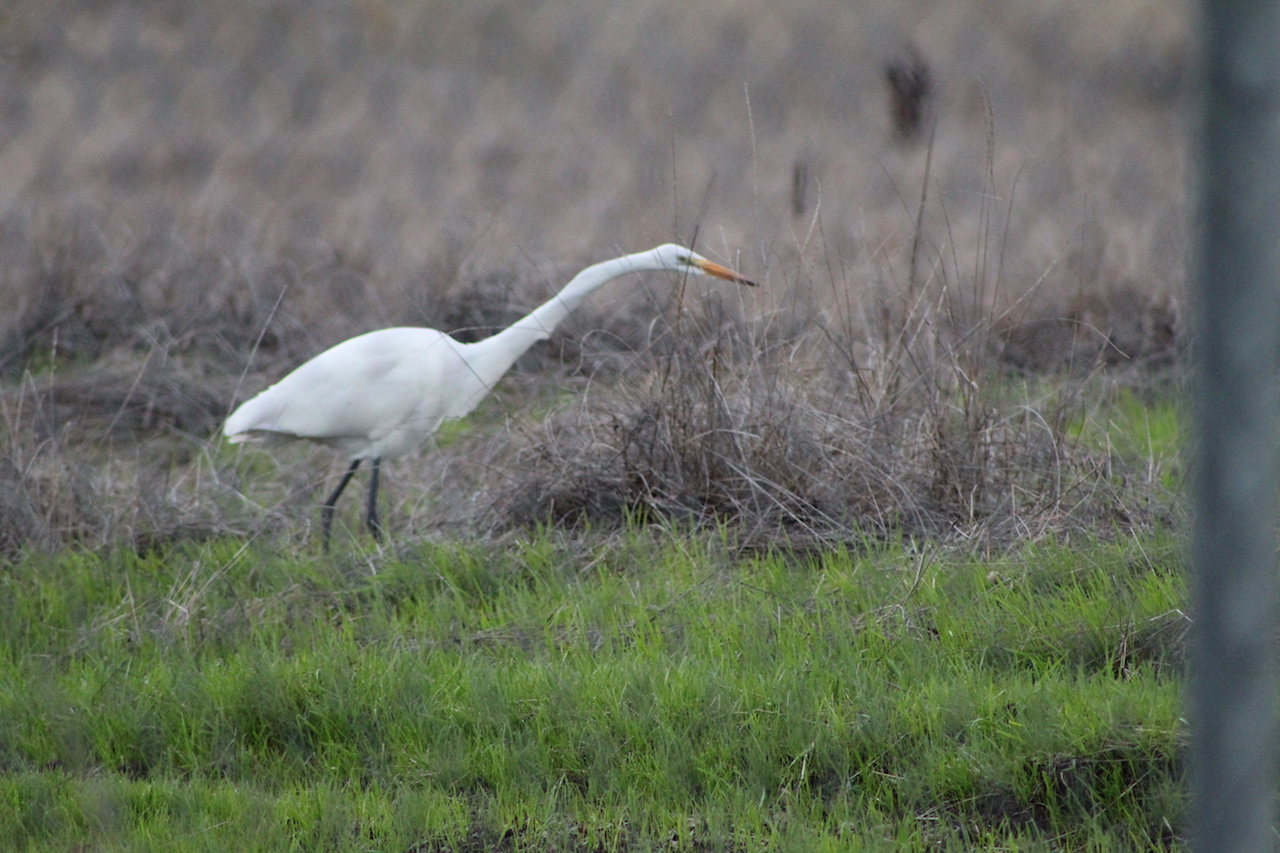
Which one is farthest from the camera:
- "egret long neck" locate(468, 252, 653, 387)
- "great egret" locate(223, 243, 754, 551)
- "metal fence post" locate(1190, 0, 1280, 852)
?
"great egret" locate(223, 243, 754, 551)

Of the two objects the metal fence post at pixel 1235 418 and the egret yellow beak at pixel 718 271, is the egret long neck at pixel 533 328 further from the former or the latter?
the metal fence post at pixel 1235 418

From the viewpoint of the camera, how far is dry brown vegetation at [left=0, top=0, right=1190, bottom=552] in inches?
137

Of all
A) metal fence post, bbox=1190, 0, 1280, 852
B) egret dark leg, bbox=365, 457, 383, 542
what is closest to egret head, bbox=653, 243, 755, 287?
egret dark leg, bbox=365, 457, 383, 542

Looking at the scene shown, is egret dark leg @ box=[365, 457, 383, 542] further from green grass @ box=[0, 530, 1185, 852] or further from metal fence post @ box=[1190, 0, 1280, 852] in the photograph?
metal fence post @ box=[1190, 0, 1280, 852]

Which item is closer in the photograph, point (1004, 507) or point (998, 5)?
point (1004, 507)

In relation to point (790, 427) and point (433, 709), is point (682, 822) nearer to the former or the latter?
point (433, 709)

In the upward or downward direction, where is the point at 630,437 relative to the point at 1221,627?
downward

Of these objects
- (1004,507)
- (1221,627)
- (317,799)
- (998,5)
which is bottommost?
(317,799)

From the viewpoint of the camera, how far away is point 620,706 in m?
2.58

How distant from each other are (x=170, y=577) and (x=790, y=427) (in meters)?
2.10

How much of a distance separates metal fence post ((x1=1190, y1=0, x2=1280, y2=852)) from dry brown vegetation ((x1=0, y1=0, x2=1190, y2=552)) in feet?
4.42

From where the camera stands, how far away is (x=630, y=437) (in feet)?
12.6

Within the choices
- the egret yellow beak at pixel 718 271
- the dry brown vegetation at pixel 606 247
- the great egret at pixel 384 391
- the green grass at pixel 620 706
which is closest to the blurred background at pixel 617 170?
the dry brown vegetation at pixel 606 247

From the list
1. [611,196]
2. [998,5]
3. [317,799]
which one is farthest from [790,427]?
[998,5]
